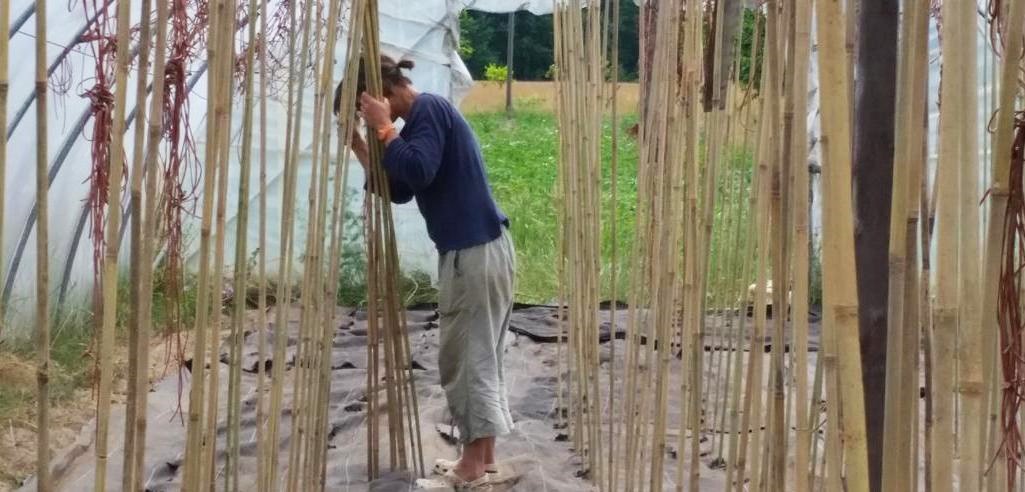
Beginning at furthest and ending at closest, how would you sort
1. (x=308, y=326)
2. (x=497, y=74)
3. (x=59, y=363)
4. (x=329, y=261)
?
(x=497, y=74)
(x=59, y=363)
(x=329, y=261)
(x=308, y=326)

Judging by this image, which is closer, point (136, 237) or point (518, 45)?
point (136, 237)

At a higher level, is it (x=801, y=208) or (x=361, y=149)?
(x=361, y=149)

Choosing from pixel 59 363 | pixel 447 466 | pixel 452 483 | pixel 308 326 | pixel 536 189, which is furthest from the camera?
pixel 536 189

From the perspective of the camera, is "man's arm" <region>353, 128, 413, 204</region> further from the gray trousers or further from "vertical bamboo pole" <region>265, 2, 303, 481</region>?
"vertical bamboo pole" <region>265, 2, 303, 481</region>

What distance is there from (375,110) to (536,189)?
18.0ft

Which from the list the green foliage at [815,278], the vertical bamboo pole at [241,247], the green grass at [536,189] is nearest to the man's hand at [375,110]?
the vertical bamboo pole at [241,247]

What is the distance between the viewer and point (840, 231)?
0.64 m

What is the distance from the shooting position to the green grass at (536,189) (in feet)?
17.8

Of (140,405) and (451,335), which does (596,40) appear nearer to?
(451,335)

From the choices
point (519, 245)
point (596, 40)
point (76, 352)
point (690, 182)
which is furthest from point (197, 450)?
point (519, 245)

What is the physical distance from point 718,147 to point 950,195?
105 cm

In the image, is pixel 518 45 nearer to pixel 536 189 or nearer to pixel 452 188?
pixel 536 189

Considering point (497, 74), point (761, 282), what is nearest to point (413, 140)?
point (761, 282)

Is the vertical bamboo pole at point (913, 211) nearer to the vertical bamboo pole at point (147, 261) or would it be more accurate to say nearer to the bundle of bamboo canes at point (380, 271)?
the vertical bamboo pole at point (147, 261)
